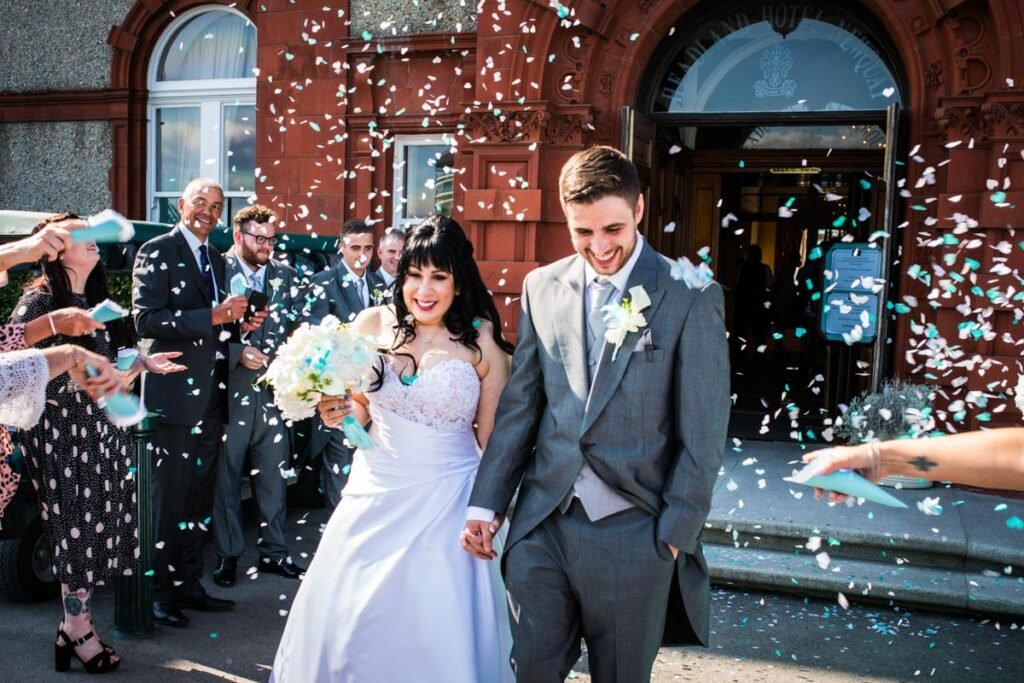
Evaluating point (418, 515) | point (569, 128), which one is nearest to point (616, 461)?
point (418, 515)

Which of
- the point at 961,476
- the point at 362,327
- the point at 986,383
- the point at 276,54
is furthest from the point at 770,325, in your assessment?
the point at 961,476

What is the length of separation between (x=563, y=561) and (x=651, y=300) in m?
0.91

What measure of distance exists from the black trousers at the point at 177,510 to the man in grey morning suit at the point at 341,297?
1472 mm

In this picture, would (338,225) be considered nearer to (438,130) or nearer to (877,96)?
(438,130)

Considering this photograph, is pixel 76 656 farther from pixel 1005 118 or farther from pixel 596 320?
pixel 1005 118

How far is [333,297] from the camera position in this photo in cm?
733

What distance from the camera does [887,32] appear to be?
9445 millimetres

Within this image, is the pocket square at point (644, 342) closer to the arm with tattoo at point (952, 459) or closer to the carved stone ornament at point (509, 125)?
the arm with tattoo at point (952, 459)

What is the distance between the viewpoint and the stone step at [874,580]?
19.7ft

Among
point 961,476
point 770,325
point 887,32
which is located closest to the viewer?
point 961,476

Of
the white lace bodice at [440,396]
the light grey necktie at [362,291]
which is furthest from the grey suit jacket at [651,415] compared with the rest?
the light grey necktie at [362,291]

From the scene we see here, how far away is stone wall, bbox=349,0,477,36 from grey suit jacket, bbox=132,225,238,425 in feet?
19.1

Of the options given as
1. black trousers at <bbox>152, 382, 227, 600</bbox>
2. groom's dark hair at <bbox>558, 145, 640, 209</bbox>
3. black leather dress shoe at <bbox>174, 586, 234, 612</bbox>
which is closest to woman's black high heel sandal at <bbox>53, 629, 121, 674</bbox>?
black trousers at <bbox>152, 382, 227, 600</bbox>

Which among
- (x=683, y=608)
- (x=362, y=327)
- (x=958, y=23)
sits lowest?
(x=683, y=608)
